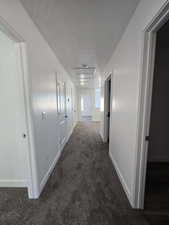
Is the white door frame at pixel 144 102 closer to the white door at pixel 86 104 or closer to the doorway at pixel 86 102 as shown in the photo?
the doorway at pixel 86 102

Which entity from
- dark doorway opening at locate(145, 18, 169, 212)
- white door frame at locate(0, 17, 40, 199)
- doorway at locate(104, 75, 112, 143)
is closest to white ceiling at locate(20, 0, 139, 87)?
white door frame at locate(0, 17, 40, 199)

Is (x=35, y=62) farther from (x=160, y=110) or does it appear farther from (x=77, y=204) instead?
(x=160, y=110)

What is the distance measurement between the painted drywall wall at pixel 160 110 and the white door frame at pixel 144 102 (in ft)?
4.54

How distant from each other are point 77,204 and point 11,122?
1.50 metres

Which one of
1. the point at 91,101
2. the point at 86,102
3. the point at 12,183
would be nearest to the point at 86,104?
the point at 86,102

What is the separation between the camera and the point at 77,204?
4.83 ft

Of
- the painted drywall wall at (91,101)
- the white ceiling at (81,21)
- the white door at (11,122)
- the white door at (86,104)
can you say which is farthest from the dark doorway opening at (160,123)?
the white door at (86,104)

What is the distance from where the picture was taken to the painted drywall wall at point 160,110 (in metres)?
2.25

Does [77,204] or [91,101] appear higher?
[91,101]

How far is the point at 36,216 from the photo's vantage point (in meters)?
1.32

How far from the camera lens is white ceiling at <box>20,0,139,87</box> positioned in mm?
1256

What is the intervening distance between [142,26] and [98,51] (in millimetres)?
1374

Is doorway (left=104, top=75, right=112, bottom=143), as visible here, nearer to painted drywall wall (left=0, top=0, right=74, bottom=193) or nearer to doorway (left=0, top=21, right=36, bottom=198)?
painted drywall wall (left=0, top=0, right=74, bottom=193)

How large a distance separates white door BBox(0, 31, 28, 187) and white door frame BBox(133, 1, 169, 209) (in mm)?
1450
